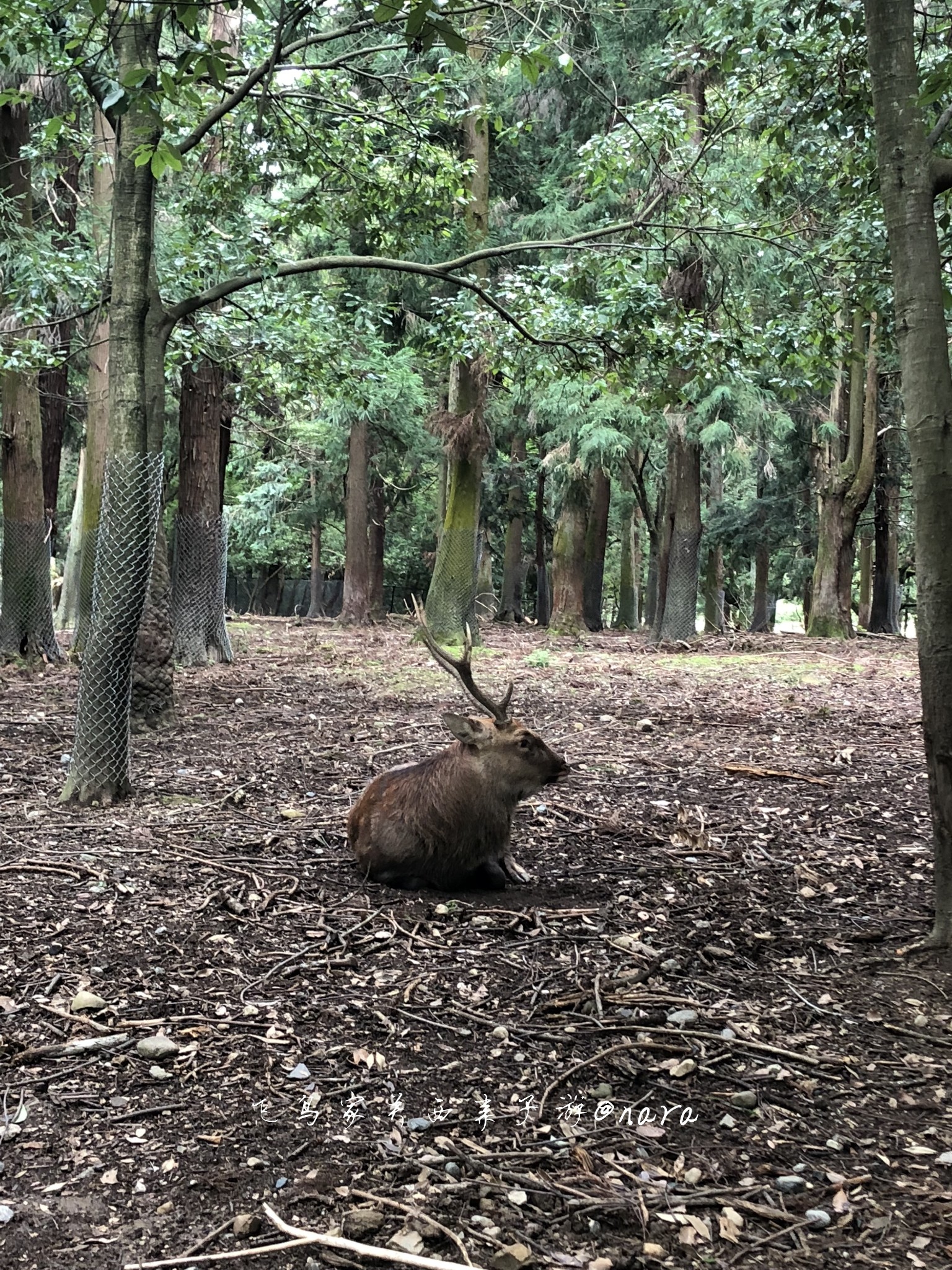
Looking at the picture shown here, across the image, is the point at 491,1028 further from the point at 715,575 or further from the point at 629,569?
the point at 629,569

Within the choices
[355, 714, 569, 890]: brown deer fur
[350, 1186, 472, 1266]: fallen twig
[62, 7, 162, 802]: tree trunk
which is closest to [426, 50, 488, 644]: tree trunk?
[62, 7, 162, 802]: tree trunk

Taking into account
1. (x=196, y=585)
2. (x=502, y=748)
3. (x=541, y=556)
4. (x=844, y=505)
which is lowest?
(x=502, y=748)

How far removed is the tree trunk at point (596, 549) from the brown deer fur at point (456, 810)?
18.1 metres

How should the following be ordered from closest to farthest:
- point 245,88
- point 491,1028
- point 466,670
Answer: point 491,1028 < point 466,670 < point 245,88

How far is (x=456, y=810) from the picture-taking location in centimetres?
501

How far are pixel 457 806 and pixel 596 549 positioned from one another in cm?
2130

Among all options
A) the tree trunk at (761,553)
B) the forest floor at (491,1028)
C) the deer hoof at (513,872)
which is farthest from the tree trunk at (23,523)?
the tree trunk at (761,553)

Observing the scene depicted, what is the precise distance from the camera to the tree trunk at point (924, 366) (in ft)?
12.9

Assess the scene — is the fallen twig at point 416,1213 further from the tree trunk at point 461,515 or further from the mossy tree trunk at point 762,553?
the mossy tree trunk at point 762,553

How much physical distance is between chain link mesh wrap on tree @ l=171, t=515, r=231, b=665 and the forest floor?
5416 mm

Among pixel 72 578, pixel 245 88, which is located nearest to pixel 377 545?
pixel 72 578

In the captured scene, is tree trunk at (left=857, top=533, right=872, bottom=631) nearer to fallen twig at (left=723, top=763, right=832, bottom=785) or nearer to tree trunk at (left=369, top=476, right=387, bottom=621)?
tree trunk at (left=369, top=476, right=387, bottom=621)

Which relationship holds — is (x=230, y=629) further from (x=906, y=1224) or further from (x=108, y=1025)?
(x=906, y=1224)

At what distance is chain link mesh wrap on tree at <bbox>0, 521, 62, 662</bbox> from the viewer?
11711mm
